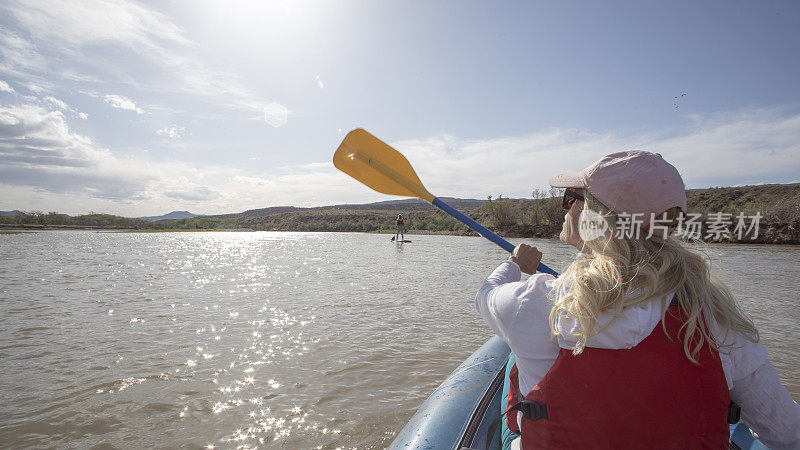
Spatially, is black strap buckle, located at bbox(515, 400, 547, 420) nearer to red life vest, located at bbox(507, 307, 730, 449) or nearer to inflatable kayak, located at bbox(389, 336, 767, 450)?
red life vest, located at bbox(507, 307, 730, 449)

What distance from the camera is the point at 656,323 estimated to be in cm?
108

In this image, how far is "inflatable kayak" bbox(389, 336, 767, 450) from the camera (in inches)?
73.8

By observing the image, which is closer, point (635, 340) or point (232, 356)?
point (635, 340)

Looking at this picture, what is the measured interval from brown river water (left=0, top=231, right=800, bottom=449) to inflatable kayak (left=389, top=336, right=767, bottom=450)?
A: 0.66m

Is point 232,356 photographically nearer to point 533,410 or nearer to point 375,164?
point 375,164

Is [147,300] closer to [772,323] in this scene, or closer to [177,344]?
[177,344]

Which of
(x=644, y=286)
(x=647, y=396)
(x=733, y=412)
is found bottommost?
(x=733, y=412)

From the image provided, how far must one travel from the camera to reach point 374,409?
9.96 feet

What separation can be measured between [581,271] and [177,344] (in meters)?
4.43

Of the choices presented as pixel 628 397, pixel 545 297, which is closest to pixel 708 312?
pixel 628 397

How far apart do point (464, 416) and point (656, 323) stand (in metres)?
1.32

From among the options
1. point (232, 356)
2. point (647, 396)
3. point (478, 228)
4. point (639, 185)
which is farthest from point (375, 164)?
point (647, 396)

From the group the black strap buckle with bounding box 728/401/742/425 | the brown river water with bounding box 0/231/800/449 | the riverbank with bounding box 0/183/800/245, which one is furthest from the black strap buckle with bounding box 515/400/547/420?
Result: the riverbank with bounding box 0/183/800/245

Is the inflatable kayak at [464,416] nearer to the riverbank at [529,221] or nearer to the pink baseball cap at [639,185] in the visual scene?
the pink baseball cap at [639,185]
